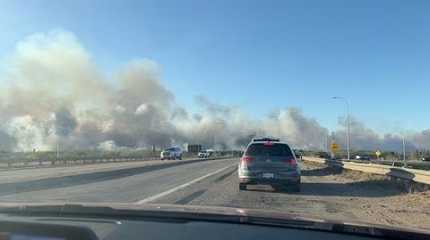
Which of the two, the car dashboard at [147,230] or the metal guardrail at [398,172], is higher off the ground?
the car dashboard at [147,230]

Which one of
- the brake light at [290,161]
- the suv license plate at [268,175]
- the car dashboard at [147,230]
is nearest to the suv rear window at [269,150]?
the brake light at [290,161]

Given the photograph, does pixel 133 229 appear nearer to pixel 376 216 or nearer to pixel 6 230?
pixel 6 230

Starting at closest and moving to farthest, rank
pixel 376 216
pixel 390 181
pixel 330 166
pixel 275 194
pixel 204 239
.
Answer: pixel 204 239, pixel 376 216, pixel 275 194, pixel 390 181, pixel 330 166

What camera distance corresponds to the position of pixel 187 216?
382cm

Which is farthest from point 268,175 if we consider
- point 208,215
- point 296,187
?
point 208,215

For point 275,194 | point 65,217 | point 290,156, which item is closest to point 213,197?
point 275,194

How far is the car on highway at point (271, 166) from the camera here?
21.1 metres

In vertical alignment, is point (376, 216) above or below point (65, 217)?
below

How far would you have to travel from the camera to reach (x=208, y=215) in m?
3.83

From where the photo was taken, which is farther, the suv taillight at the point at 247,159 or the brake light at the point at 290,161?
the suv taillight at the point at 247,159

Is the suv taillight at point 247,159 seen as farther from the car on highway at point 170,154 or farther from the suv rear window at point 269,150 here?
the car on highway at point 170,154

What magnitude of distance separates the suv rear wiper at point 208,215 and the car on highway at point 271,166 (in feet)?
55.7

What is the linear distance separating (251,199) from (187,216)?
577 inches

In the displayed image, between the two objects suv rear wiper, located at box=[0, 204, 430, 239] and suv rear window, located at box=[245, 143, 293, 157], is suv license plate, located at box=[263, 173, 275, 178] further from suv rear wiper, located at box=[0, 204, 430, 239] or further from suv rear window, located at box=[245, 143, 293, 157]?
suv rear wiper, located at box=[0, 204, 430, 239]
